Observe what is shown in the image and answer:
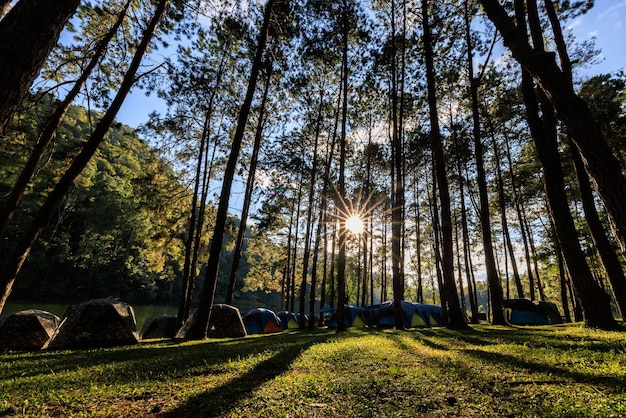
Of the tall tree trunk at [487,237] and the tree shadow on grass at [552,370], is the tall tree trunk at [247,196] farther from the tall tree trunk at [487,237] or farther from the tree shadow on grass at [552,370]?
the tree shadow on grass at [552,370]

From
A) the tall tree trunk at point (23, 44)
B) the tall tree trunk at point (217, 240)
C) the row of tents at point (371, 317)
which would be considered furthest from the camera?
the row of tents at point (371, 317)

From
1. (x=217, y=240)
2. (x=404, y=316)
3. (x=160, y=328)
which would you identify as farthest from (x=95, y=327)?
(x=404, y=316)

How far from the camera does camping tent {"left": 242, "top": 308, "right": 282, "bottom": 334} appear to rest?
66.2 ft

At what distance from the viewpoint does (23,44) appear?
8.15 feet

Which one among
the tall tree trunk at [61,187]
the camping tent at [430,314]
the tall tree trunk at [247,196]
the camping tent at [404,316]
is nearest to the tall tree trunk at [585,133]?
the tall tree trunk at [61,187]

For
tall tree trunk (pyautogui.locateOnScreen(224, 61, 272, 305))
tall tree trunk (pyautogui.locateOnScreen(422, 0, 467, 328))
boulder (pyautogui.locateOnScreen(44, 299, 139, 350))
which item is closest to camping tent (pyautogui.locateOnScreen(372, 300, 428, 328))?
tall tree trunk (pyautogui.locateOnScreen(422, 0, 467, 328))

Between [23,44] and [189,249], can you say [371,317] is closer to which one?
[189,249]

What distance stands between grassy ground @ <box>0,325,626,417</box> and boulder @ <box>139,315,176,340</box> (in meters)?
12.2

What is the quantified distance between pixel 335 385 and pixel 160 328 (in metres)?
17.1

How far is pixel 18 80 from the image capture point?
2443mm

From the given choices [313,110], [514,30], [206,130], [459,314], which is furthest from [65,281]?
[514,30]

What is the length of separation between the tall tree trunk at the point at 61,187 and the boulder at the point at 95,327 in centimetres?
260

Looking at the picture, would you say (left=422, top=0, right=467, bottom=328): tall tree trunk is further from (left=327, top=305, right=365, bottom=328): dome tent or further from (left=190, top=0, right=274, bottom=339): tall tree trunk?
(left=327, top=305, right=365, bottom=328): dome tent

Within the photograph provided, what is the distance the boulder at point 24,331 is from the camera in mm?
8469
